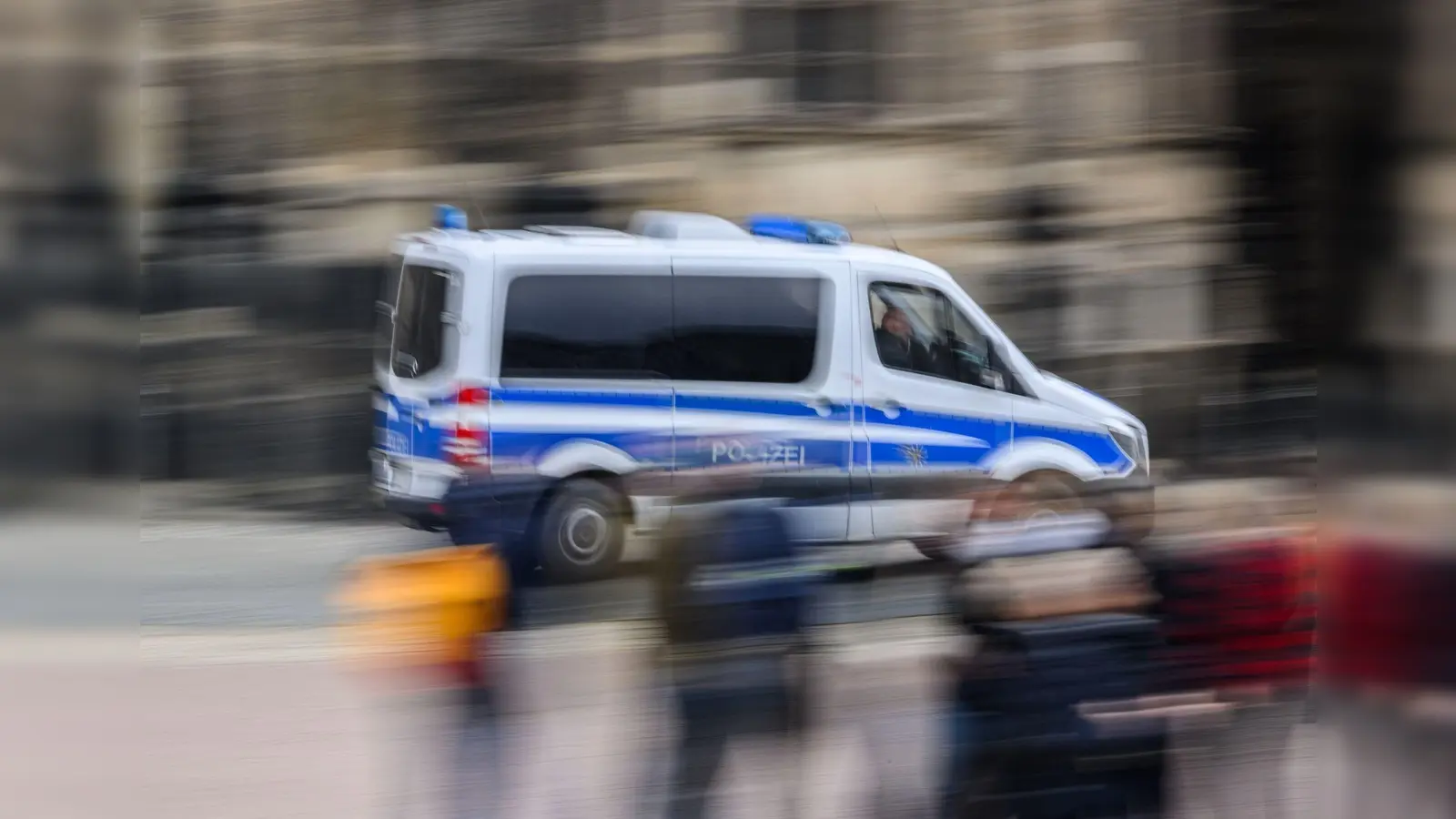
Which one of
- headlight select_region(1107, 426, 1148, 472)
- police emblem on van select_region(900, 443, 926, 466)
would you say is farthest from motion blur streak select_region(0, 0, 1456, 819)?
police emblem on van select_region(900, 443, 926, 466)

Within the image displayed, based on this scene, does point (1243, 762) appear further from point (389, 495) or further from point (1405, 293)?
point (389, 495)

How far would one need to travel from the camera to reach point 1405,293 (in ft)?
11.9

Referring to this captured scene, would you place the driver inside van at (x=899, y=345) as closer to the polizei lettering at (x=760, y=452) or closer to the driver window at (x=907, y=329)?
the driver window at (x=907, y=329)

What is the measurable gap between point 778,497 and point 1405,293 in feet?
5.11

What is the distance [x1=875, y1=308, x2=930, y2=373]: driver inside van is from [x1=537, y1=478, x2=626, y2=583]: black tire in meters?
1.63

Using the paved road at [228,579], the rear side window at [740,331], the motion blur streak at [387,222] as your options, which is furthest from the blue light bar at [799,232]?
the paved road at [228,579]

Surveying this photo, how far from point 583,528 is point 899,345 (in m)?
1.96

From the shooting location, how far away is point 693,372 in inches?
331

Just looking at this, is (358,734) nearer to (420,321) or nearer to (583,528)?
(583,528)

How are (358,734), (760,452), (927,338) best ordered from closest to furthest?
(358,734)
(760,452)
(927,338)

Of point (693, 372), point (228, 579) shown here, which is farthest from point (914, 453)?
point (228, 579)

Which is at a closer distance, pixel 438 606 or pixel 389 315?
pixel 438 606

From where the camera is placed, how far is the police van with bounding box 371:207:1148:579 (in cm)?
833

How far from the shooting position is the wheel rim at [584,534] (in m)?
7.94
